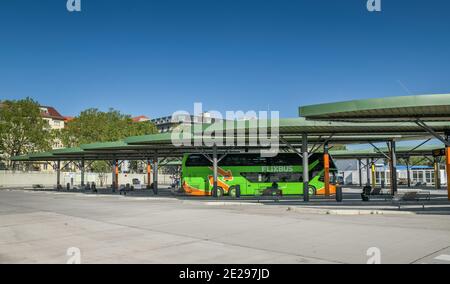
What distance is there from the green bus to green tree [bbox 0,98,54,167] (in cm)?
4685

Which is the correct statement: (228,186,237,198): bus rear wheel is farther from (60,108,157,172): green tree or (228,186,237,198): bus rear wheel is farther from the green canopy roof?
(60,108,157,172): green tree

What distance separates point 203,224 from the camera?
1403cm

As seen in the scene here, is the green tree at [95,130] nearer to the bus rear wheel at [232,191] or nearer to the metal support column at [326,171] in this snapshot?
the bus rear wheel at [232,191]

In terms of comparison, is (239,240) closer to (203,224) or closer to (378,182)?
(203,224)

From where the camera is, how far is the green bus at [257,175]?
103ft

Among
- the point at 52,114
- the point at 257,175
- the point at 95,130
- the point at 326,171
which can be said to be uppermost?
the point at 52,114

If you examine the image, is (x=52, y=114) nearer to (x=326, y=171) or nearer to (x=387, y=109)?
(x=326, y=171)

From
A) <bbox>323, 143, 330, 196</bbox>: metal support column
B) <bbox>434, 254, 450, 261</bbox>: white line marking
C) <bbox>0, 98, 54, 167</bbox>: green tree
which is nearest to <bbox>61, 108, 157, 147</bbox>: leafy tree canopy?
<bbox>0, 98, 54, 167</bbox>: green tree

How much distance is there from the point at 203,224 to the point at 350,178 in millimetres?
67107

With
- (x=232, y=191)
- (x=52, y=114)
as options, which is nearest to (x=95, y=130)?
(x=52, y=114)

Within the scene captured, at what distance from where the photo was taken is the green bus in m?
31.5

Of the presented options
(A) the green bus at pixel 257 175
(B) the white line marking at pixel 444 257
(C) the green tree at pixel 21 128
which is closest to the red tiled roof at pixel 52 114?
(C) the green tree at pixel 21 128

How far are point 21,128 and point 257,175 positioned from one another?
173 feet

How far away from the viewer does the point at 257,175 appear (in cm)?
3194
